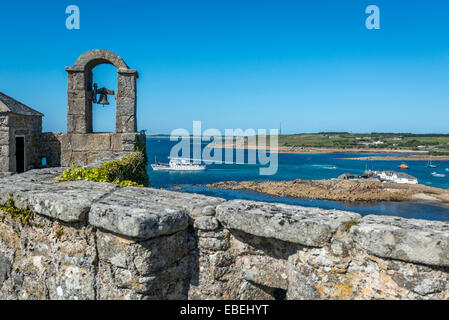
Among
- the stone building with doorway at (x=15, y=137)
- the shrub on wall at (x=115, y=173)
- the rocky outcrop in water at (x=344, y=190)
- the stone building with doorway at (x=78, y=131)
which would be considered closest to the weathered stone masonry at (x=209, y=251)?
the shrub on wall at (x=115, y=173)

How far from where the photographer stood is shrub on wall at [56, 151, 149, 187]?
440 centimetres

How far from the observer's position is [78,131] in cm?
868

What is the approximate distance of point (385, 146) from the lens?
167 meters

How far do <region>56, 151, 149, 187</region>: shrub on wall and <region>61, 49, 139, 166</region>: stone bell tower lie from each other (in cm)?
118

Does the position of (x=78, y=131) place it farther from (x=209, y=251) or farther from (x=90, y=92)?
(x=209, y=251)

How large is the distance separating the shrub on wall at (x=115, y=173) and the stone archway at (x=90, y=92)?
1.36 metres

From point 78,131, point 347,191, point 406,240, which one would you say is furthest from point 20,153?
point 347,191

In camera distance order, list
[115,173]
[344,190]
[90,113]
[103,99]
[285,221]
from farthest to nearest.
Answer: [344,190], [90,113], [103,99], [115,173], [285,221]

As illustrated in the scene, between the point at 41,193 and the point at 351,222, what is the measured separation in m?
2.93

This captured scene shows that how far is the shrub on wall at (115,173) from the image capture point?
4.40 metres

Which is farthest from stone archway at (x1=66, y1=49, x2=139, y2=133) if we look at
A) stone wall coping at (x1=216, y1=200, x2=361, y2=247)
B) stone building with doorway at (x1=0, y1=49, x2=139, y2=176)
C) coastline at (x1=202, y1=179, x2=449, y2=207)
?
coastline at (x1=202, y1=179, x2=449, y2=207)

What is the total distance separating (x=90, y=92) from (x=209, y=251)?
7503 millimetres

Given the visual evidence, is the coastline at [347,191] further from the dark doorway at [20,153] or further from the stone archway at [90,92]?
the stone archway at [90,92]
